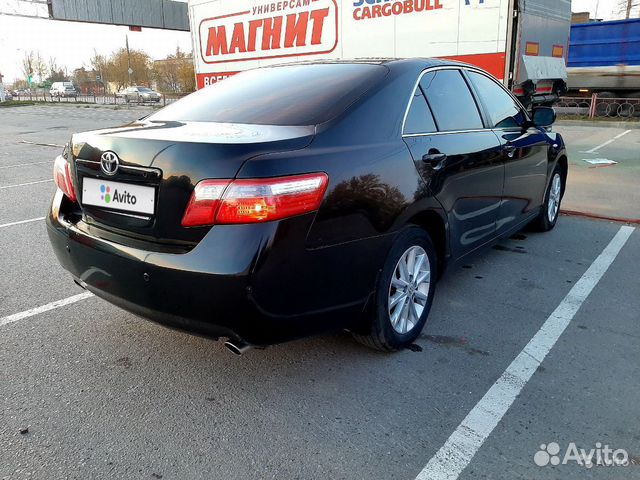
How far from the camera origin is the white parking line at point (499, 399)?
217cm

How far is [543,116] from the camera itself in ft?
15.7

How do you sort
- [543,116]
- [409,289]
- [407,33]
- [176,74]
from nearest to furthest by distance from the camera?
[409,289] < [543,116] < [407,33] < [176,74]

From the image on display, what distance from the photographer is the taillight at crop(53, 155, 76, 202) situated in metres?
2.88

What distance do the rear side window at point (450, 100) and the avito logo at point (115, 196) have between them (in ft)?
6.00

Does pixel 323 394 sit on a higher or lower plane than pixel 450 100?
lower

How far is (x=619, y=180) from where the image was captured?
8273mm

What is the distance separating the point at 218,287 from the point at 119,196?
0.74m

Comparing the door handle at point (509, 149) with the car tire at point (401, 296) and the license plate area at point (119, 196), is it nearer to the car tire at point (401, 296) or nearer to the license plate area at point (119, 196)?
the car tire at point (401, 296)

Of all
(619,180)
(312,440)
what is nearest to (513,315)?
(312,440)

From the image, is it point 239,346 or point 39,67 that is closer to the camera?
point 239,346

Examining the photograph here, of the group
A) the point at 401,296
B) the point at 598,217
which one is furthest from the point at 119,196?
the point at 598,217

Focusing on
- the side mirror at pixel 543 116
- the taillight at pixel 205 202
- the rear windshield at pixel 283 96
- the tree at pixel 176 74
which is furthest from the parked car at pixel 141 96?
the taillight at pixel 205 202

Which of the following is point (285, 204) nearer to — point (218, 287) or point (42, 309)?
point (218, 287)

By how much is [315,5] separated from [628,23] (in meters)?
13.3
